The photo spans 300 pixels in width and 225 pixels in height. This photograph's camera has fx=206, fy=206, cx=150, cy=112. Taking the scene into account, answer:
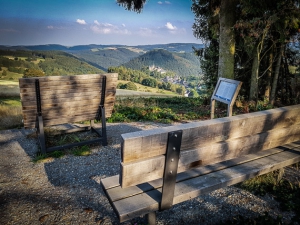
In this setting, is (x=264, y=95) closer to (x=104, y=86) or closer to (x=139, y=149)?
(x=104, y=86)

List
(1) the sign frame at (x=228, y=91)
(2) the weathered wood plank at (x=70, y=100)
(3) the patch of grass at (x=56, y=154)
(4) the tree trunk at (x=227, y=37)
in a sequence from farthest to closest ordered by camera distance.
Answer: (4) the tree trunk at (x=227, y=37) → (1) the sign frame at (x=228, y=91) → (3) the patch of grass at (x=56, y=154) → (2) the weathered wood plank at (x=70, y=100)

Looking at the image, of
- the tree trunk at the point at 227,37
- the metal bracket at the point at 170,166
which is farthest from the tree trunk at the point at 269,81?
the metal bracket at the point at 170,166

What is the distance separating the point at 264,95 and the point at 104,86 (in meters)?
8.97

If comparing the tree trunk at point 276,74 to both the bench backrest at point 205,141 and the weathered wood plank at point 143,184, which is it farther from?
the weathered wood plank at point 143,184

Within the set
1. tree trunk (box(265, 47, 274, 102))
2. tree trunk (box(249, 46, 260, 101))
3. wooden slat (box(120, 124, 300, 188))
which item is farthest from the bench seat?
tree trunk (box(265, 47, 274, 102))

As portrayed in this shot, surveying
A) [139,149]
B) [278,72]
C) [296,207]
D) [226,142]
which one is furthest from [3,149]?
[278,72]

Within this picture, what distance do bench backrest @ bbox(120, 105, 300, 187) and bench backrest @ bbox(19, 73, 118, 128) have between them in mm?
2810

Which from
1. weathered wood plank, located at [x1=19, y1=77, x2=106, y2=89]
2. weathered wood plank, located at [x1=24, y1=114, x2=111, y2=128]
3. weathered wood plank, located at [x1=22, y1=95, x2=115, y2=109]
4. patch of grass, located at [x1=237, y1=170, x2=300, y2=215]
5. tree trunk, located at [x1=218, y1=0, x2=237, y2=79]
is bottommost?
patch of grass, located at [x1=237, y1=170, x2=300, y2=215]

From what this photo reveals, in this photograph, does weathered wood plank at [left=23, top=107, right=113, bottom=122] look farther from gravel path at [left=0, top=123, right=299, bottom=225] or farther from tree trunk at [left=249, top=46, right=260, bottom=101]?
tree trunk at [left=249, top=46, right=260, bottom=101]

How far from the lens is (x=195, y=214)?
2.40 metres

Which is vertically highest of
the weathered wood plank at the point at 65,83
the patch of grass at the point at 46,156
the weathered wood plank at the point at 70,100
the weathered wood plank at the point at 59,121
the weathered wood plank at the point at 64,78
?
the weathered wood plank at the point at 64,78

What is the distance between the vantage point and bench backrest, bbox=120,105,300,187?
1457 mm

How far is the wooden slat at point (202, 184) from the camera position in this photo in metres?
1.64

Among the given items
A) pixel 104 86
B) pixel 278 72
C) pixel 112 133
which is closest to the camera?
pixel 104 86
